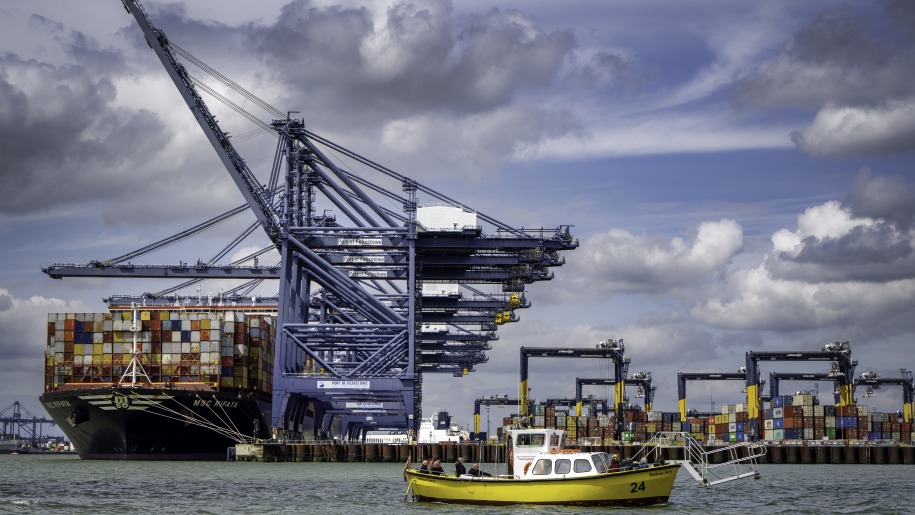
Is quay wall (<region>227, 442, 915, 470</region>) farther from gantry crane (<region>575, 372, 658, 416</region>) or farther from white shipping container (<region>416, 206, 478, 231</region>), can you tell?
gantry crane (<region>575, 372, 658, 416</region>)

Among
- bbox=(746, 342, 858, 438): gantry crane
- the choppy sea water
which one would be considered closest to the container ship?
the choppy sea water

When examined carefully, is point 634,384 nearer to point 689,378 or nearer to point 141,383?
point 689,378

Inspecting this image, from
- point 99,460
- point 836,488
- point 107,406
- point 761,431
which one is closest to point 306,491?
point 836,488

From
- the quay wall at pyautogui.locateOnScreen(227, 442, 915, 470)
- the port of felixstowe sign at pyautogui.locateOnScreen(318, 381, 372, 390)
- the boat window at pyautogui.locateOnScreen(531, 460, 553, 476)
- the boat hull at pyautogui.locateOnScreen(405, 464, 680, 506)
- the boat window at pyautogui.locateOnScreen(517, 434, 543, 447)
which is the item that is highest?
the port of felixstowe sign at pyautogui.locateOnScreen(318, 381, 372, 390)

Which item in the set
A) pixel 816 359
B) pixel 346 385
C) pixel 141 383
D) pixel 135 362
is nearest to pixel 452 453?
pixel 346 385

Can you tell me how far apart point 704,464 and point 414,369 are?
46336 millimetres

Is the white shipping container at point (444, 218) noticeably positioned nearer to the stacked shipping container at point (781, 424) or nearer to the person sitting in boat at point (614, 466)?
the stacked shipping container at point (781, 424)

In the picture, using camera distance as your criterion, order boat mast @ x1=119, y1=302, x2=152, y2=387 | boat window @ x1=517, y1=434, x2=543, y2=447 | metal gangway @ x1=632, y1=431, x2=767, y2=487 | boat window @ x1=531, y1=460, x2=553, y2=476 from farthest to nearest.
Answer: boat mast @ x1=119, y1=302, x2=152, y2=387, metal gangway @ x1=632, y1=431, x2=767, y2=487, boat window @ x1=517, y1=434, x2=543, y2=447, boat window @ x1=531, y1=460, x2=553, y2=476

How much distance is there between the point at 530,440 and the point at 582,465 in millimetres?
2030

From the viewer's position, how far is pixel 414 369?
86.2 meters

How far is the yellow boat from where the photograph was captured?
38.4 meters

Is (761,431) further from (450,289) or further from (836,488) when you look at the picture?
(836,488)

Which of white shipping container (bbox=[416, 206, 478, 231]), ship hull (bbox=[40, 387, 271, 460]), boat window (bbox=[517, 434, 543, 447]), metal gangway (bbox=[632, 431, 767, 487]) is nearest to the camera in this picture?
boat window (bbox=[517, 434, 543, 447])

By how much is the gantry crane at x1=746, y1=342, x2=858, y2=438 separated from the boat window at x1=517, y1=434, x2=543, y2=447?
6707 cm
